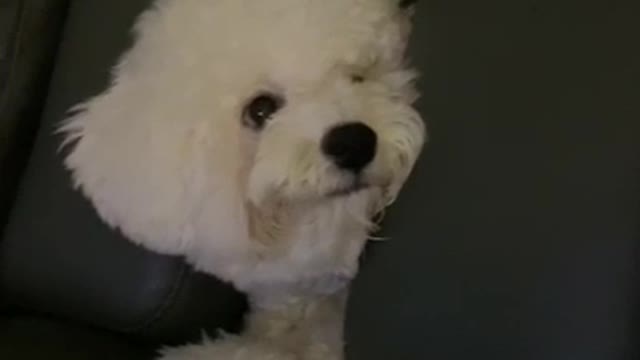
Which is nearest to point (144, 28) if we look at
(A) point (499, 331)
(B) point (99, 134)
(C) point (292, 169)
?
(B) point (99, 134)

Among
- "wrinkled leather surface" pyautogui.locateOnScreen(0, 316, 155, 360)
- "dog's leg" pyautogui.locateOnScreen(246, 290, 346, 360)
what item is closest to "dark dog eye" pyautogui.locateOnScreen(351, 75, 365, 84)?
"dog's leg" pyautogui.locateOnScreen(246, 290, 346, 360)

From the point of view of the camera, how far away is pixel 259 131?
45.0 inches

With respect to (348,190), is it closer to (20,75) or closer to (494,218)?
(494,218)

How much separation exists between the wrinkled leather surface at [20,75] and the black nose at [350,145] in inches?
14.7

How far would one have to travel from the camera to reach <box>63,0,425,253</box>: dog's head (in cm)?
111

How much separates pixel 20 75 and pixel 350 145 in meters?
0.40

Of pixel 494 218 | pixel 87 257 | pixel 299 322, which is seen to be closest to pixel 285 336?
pixel 299 322

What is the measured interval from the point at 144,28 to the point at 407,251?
0.32 meters

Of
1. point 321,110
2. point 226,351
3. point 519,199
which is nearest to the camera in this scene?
point 519,199

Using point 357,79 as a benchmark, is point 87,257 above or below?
below

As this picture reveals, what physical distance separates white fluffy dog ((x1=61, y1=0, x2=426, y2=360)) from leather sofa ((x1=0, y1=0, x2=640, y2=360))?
43 millimetres

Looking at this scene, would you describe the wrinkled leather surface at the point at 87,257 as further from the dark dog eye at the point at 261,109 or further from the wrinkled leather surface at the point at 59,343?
the dark dog eye at the point at 261,109

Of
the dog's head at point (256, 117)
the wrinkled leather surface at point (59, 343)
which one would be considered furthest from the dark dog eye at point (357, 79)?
the wrinkled leather surface at point (59, 343)

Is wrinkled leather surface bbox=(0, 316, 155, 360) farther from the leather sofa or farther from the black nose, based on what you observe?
the black nose
